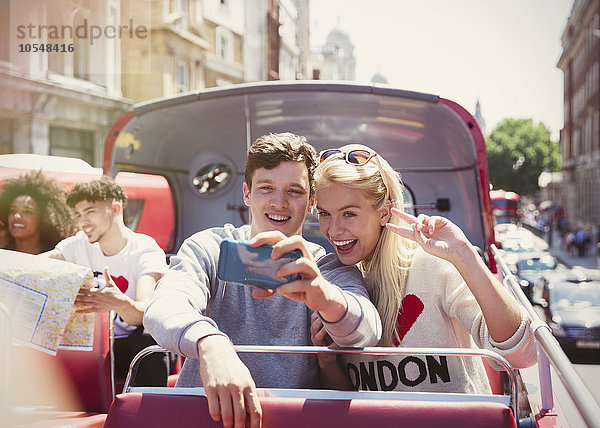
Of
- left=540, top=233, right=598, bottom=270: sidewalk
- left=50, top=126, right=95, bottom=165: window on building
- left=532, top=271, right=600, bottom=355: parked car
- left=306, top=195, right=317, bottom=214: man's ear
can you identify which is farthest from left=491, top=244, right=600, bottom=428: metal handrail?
left=540, top=233, right=598, bottom=270: sidewalk

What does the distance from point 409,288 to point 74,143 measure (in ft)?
13.8

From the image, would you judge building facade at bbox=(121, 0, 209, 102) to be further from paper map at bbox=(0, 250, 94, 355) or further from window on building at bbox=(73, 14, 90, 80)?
paper map at bbox=(0, 250, 94, 355)

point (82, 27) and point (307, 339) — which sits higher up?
point (82, 27)

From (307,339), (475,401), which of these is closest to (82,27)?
(307,339)

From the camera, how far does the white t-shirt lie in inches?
123

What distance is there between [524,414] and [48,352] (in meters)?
2.10

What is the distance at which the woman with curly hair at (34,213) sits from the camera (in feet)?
8.66

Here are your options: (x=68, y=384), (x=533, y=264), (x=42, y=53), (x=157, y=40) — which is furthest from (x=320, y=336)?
(x=533, y=264)

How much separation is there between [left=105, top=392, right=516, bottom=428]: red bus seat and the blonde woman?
0.39 metres

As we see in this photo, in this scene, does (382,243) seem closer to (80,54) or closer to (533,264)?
(80,54)

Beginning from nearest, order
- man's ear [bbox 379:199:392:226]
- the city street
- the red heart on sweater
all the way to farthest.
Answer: the city street → the red heart on sweater → man's ear [bbox 379:199:392:226]

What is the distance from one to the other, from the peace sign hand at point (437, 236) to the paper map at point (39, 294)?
4.70 ft

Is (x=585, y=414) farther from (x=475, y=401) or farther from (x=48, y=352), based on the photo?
(x=48, y=352)

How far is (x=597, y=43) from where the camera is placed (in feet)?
59.6
